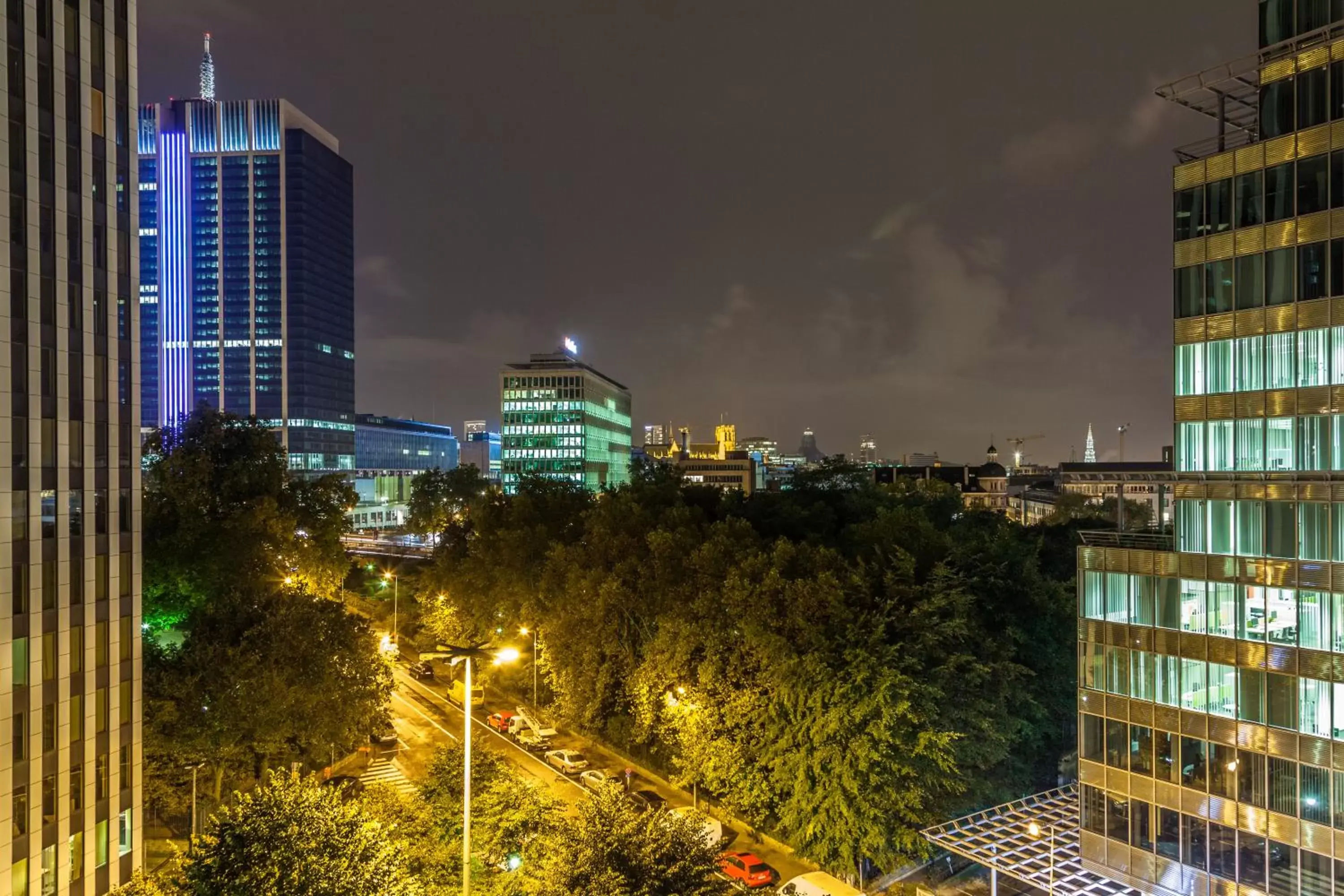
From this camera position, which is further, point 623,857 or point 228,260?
point 228,260

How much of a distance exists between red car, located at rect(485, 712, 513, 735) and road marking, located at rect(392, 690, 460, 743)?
7.88 ft

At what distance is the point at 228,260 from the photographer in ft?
566

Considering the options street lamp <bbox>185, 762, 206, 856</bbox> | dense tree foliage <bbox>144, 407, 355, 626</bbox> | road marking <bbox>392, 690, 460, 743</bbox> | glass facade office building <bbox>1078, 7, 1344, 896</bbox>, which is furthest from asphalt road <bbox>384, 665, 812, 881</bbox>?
glass facade office building <bbox>1078, 7, 1344, 896</bbox>

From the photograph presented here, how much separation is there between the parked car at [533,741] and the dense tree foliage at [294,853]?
2533 centimetres

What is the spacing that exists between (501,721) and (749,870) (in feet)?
73.1

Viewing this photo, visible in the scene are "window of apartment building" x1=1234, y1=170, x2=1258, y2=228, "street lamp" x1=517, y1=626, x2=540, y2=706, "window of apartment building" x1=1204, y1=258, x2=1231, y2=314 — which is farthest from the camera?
"street lamp" x1=517, y1=626, x2=540, y2=706

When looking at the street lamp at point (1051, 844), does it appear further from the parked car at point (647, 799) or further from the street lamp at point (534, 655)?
the street lamp at point (534, 655)

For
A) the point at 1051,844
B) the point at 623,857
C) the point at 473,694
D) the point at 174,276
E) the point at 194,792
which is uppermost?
the point at 174,276

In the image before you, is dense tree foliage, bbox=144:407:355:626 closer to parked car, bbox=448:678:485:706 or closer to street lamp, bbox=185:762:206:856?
street lamp, bbox=185:762:206:856

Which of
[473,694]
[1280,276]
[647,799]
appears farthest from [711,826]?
[1280,276]

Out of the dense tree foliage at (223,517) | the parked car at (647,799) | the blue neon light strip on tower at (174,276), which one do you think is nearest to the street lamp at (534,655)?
the dense tree foliage at (223,517)

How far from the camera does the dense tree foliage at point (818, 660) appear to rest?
29578 mm

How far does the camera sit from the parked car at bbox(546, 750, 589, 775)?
40.3 m

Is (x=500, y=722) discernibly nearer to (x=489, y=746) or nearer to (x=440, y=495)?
(x=489, y=746)
